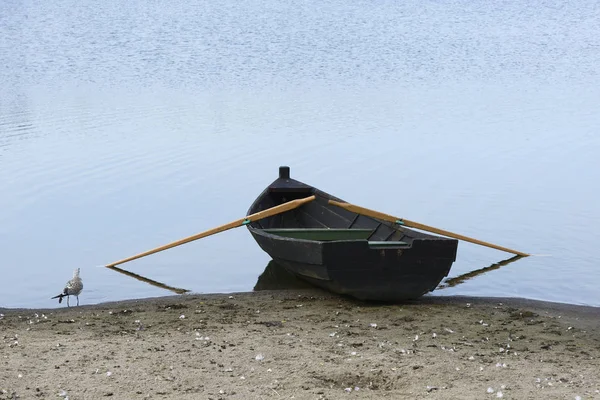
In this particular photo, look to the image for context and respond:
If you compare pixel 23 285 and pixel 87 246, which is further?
pixel 87 246

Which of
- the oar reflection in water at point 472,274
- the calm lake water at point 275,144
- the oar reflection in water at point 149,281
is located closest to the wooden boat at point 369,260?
the calm lake water at point 275,144

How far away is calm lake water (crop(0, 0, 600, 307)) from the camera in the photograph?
43.4ft

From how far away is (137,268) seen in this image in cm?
1297

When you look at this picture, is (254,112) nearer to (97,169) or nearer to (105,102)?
(105,102)

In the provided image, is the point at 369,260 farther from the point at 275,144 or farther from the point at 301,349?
the point at 275,144

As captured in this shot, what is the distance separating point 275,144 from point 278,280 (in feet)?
26.5

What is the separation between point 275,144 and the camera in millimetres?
19844

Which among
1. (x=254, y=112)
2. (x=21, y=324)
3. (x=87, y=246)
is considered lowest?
(x=21, y=324)

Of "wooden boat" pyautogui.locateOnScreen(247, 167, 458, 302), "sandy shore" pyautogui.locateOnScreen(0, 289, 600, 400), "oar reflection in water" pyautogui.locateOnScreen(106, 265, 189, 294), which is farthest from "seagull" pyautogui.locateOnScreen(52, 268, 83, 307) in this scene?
"wooden boat" pyautogui.locateOnScreen(247, 167, 458, 302)

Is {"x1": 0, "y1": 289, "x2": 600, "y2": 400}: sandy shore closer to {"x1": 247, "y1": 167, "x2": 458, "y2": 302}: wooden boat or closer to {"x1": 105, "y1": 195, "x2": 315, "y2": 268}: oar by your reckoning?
{"x1": 247, "y1": 167, "x2": 458, "y2": 302}: wooden boat

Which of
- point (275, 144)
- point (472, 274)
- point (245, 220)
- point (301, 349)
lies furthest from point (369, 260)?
point (275, 144)

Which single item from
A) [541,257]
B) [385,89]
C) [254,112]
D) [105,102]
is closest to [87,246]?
[541,257]

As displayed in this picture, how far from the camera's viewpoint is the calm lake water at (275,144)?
13234 mm

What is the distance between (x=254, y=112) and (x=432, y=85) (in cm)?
641
